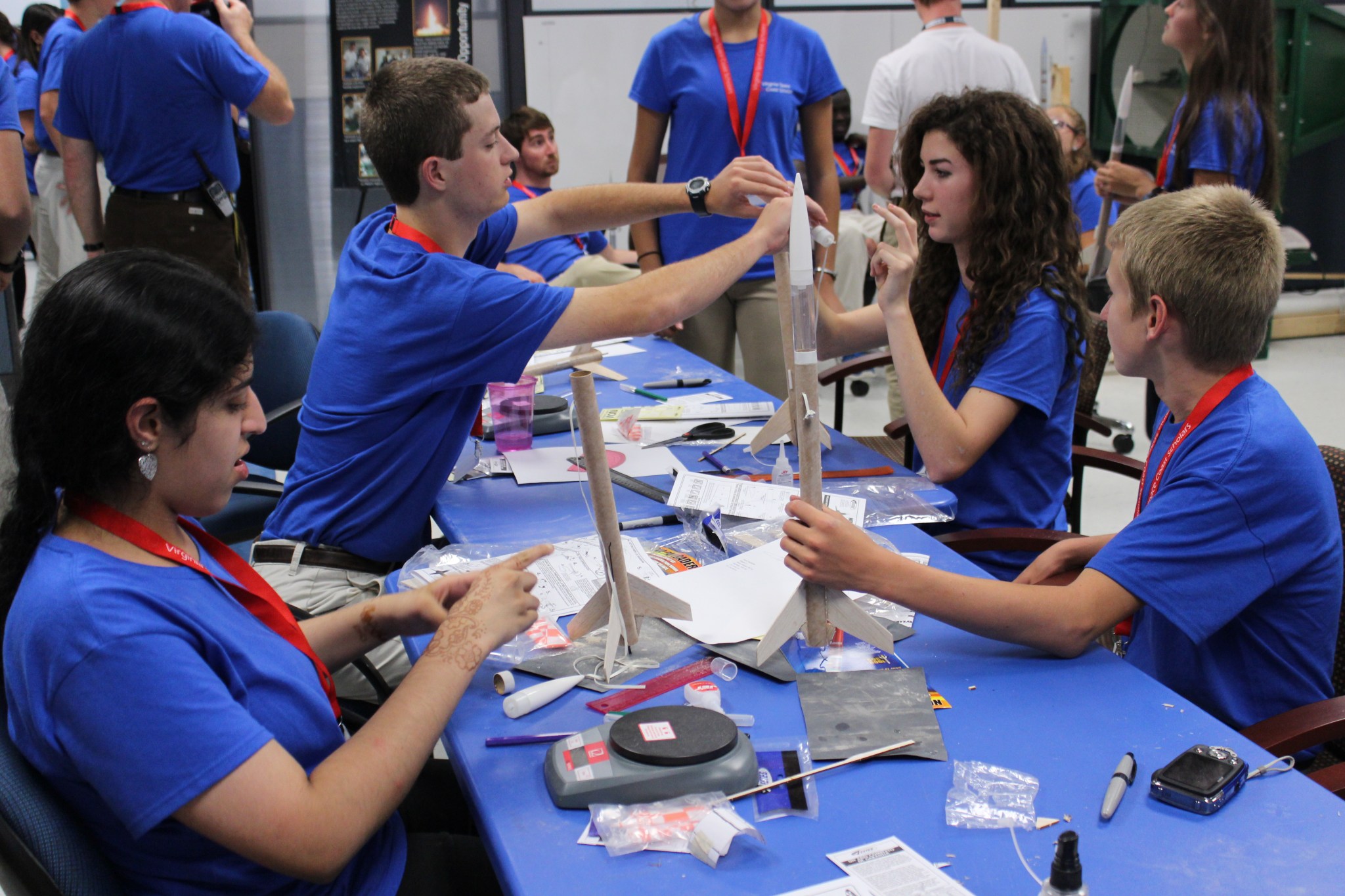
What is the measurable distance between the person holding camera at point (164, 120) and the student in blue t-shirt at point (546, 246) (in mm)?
955

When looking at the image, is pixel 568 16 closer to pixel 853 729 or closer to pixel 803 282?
pixel 803 282

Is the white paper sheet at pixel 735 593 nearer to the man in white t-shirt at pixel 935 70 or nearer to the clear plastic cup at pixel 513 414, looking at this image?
the clear plastic cup at pixel 513 414

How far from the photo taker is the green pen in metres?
2.53

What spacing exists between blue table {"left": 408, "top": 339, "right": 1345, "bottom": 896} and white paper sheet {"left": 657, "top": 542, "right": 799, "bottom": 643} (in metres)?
0.09

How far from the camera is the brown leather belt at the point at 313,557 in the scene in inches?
72.2

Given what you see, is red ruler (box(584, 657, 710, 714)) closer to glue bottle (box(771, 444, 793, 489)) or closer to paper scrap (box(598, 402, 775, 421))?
glue bottle (box(771, 444, 793, 489))

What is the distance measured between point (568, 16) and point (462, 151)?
4.53 metres

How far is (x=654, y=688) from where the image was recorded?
123 centimetres

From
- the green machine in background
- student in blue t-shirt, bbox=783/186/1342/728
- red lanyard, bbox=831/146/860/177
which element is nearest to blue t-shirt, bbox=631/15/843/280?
student in blue t-shirt, bbox=783/186/1342/728

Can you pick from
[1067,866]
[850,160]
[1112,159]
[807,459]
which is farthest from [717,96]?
[850,160]

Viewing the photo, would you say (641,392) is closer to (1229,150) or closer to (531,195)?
(1229,150)

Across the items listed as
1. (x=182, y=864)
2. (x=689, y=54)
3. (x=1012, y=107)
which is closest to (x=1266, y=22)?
(x=1012, y=107)

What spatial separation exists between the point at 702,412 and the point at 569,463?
0.43 metres

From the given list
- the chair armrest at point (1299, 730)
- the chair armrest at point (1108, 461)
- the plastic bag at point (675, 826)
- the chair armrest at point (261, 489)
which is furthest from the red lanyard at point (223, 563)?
the chair armrest at point (1108, 461)
